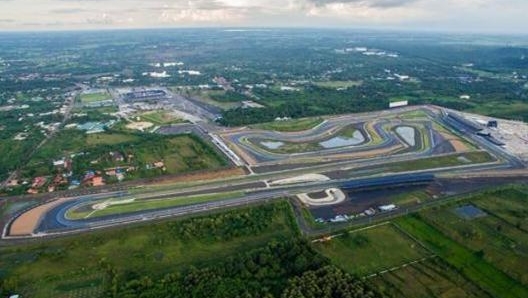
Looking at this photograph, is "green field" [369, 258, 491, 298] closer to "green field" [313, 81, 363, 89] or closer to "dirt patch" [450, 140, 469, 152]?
"dirt patch" [450, 140, 469, 152]

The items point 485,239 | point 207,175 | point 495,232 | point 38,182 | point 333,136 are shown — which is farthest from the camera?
point 333,136

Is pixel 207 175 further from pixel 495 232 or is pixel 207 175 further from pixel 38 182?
pixel 495 232

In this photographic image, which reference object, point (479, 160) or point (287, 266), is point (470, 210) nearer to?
point (479, 160)

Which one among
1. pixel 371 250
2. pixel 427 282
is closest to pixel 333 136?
pixel 371 250

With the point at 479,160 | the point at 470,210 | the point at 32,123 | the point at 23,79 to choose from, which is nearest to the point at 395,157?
the point at 479,160

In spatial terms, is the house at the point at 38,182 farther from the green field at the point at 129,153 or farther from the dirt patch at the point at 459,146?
the dirt patch at the point at 459,146

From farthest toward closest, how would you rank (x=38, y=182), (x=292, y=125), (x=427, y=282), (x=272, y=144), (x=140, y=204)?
(x=292, y=125) → (x=272, y=144) → (x=38, y=182) → (x=140, y=204) → (x=427, y=282)
